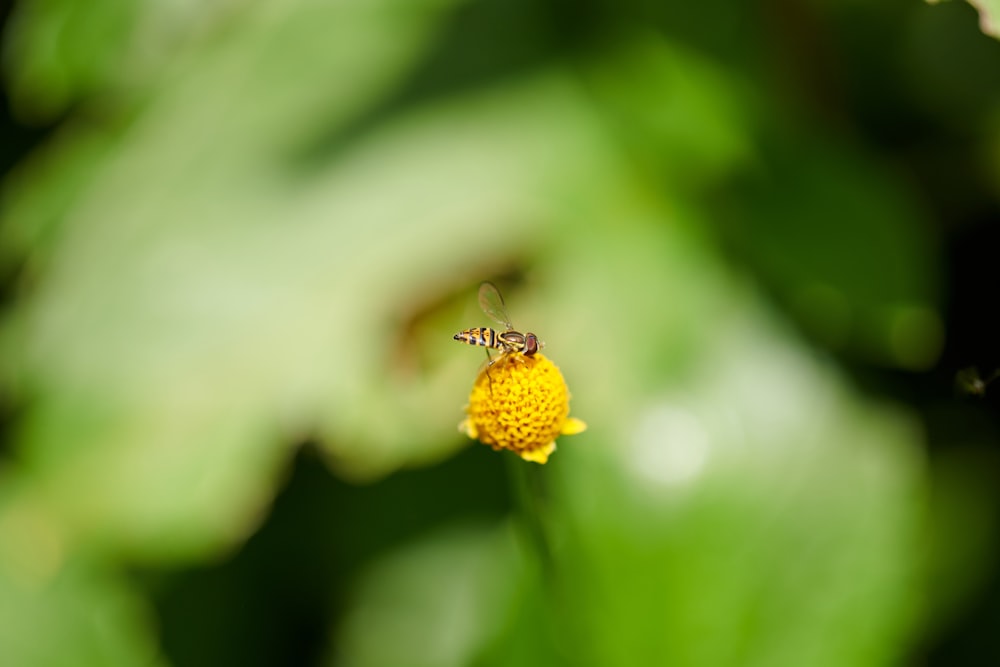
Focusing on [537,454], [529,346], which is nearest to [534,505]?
[537,454]

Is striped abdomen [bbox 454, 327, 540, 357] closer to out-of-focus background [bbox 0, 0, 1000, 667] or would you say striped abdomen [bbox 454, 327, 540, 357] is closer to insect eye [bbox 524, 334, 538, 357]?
insect eye [bbox 524, 334, 538, 357]

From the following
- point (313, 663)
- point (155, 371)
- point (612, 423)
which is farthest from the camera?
point (313, 663)

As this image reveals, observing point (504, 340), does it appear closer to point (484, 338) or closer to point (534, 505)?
point (484, 338)

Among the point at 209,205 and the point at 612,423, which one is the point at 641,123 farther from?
the point at 209,205

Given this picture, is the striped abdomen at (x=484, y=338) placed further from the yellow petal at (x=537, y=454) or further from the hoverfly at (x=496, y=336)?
the yellow petal at (x=537, y=454)

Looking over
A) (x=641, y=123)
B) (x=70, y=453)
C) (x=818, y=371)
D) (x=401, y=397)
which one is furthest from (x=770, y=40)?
(x=70, y=453)

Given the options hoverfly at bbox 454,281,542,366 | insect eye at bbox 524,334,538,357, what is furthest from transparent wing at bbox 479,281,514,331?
insect eye at bbox 524,334,538,357

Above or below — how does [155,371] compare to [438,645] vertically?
above
